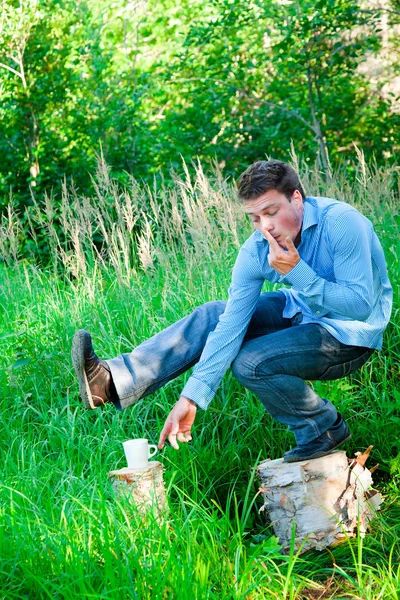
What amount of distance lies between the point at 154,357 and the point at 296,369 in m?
0.52

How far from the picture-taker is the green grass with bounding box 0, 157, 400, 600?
221 cm

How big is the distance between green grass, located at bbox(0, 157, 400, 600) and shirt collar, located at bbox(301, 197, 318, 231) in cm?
86

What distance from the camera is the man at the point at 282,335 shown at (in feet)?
8.61

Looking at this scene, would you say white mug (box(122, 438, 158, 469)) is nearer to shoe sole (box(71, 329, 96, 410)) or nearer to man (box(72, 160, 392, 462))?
man (box(72, 160, 392, 462))

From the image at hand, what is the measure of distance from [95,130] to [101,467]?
223 inches

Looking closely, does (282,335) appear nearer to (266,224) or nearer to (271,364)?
(271,364)

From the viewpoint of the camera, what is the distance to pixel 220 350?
2768 mm

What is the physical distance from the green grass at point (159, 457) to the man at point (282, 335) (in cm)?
28

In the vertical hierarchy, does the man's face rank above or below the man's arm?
above

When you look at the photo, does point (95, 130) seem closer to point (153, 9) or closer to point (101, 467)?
point (153, 9)

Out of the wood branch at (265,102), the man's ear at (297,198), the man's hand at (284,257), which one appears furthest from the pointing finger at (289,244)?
the wood branch at (265,102)

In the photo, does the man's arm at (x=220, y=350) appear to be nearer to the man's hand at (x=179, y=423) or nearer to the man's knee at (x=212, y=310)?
the man's hand at (x=179, y=423)

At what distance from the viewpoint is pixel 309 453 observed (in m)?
2.78

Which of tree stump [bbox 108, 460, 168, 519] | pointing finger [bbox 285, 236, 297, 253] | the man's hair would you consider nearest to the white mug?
tree stump [bbox 108, 460, 168, 519]
